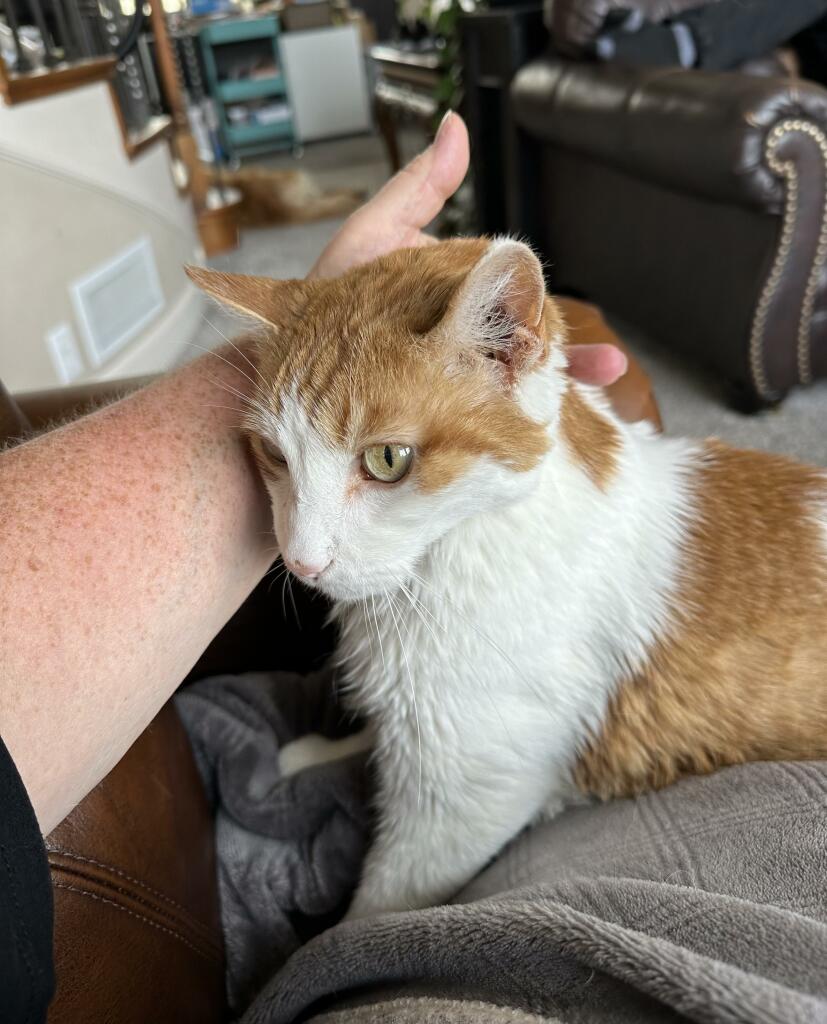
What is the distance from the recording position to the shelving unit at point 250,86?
646 cm

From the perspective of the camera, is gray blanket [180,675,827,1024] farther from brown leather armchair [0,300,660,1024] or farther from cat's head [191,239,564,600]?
cat's head [191,239,564,600]

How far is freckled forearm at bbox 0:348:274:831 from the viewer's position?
0.57m

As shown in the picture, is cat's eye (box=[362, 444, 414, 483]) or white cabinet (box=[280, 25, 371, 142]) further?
white cabinet (box=[280, 25, 371, 142])

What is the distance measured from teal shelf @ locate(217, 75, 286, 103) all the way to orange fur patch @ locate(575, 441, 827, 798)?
7.16m

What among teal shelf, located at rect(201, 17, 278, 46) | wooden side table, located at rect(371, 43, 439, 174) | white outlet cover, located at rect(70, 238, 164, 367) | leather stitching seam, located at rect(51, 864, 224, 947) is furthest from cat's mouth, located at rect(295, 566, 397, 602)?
teal shelf, located at rect(201, 17, 278, 46)

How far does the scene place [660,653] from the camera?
80 cm

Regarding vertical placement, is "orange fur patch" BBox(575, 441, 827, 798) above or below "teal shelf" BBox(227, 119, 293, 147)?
above

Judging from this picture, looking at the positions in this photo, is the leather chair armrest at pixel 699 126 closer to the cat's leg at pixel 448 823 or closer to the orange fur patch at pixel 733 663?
the orange fur patch at pixel 733 663

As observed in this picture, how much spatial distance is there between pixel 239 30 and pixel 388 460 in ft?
23.5

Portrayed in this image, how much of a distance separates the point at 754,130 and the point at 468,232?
1.93 meters

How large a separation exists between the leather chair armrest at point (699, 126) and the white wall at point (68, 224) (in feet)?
5.38

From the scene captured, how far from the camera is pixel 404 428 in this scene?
2.19ft

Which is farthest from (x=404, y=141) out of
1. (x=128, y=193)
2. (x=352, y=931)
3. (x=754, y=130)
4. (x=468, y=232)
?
(x=352, y=931)

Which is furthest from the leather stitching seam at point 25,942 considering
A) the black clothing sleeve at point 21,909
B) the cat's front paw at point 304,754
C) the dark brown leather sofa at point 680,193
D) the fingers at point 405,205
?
the dark brown leather sofa at point 680,193
